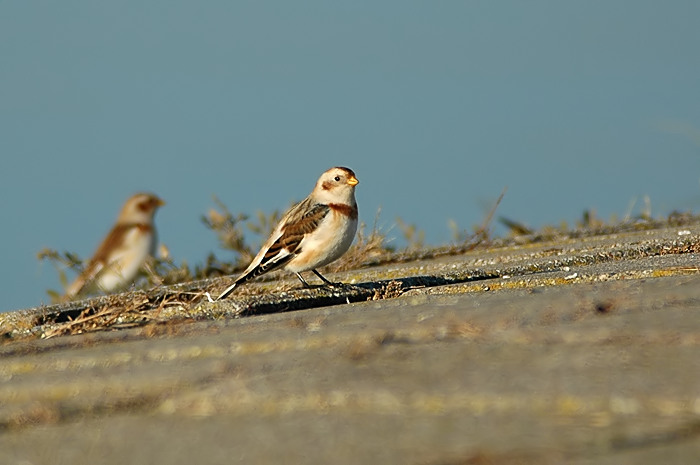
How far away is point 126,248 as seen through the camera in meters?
8.59

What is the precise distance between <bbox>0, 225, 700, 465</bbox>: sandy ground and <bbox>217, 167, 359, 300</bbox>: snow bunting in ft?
7.62

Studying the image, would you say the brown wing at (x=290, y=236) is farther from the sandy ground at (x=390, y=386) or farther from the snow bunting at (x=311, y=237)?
the sandy ground at (x=390, y=386)

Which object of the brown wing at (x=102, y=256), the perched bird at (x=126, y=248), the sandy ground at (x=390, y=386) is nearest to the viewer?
the sandy ground at (x=390, y=386)

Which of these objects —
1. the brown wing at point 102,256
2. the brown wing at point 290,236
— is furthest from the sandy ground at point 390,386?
the brown wing at point 102,256

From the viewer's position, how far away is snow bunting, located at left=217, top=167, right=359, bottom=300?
4898mm

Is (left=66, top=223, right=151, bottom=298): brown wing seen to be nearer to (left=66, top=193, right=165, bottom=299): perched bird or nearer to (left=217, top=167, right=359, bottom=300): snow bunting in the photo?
(left=66, top=193, right=165, bottom=299): perched bird

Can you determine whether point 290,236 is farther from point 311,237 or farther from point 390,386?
point 390,386

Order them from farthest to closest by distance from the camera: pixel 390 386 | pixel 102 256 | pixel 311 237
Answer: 1. pixel 102 256
2. pixel 311 237
3. pixel 390 386

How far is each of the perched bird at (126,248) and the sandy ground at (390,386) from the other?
5.60 metres

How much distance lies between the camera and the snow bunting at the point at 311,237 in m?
4.90

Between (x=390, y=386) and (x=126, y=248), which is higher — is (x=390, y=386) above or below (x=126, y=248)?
below

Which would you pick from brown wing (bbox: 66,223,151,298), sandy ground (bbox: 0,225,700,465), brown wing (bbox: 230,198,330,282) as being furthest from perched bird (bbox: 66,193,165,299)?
sandy ground (bbox: 0,225,700,465)

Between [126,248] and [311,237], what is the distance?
13.2ft

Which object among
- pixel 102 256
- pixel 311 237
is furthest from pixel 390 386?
pixel 102 256
